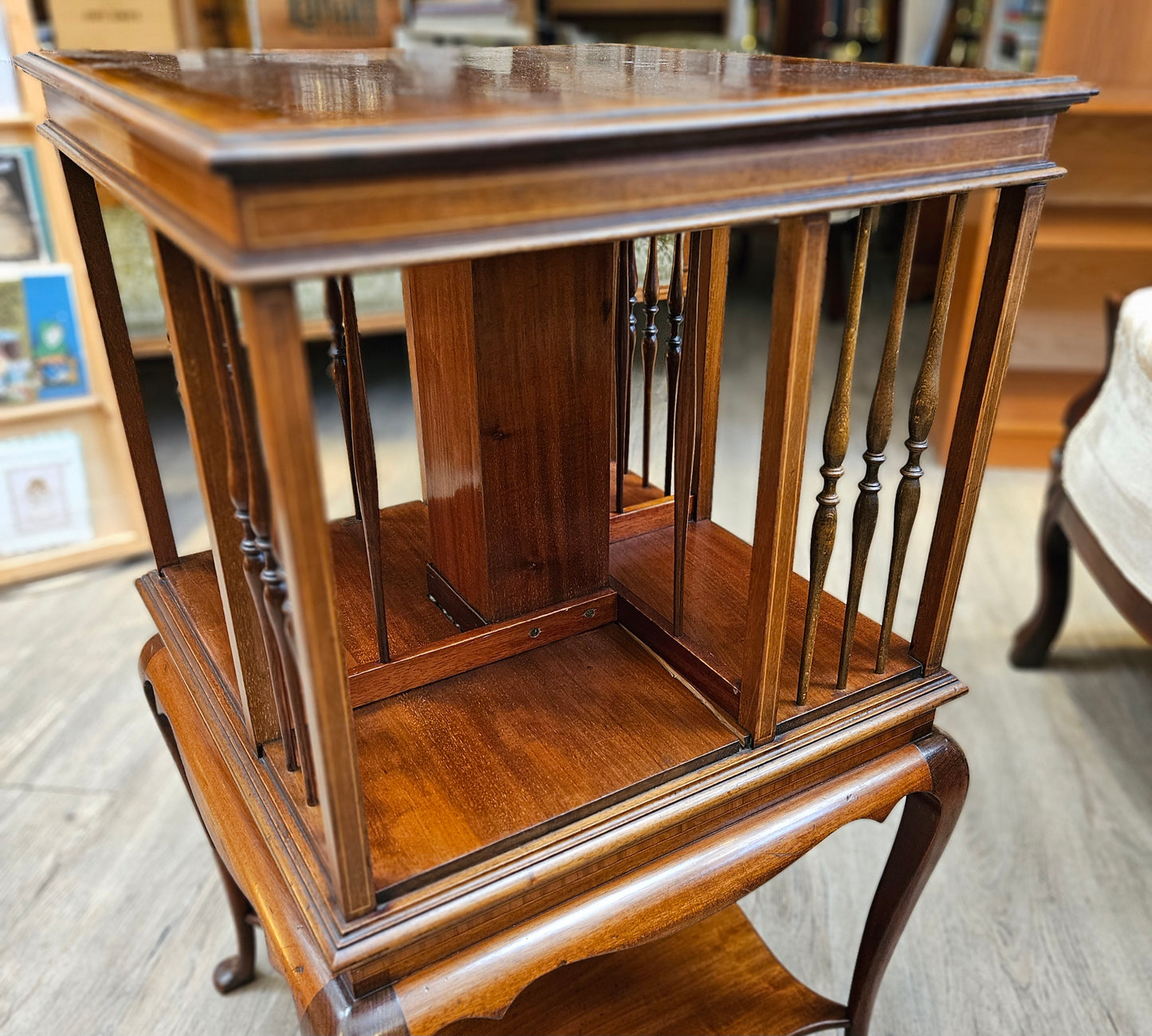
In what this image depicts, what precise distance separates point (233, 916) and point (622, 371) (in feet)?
2.56

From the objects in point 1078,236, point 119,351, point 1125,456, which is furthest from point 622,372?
point 1078,236

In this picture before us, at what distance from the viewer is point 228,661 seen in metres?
0.80

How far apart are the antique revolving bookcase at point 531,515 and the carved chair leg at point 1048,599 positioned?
0.89 metres

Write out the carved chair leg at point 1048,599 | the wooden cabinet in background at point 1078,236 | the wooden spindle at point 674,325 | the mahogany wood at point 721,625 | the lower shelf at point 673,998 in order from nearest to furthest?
the mahogany wood at point 721,625, the wooden spindle at point 674,325, the lower shelf at point 673,998, the carved chair leg at point 1048,599, the wooden cabinet in background at point 1078,236

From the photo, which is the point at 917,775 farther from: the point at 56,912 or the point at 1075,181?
the point at 1075,181

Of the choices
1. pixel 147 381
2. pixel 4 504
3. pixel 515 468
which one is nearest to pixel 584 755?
pixel 515 468

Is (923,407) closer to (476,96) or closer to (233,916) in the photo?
(476,96)

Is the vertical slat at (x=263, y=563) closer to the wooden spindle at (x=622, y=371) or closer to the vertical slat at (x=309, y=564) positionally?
the vertical slat at (x=309, y=564)

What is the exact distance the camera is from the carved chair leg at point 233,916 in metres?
0.98

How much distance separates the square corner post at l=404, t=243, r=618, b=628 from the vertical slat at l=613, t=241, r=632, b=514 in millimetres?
137

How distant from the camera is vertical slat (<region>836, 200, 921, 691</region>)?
24.5 inches

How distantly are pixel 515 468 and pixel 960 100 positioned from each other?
40 cm

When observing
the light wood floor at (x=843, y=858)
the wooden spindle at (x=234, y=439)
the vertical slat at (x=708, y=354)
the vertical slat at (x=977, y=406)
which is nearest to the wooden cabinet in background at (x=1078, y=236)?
the light wood floor at (x=843, y=858)

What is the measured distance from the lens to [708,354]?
915mm
